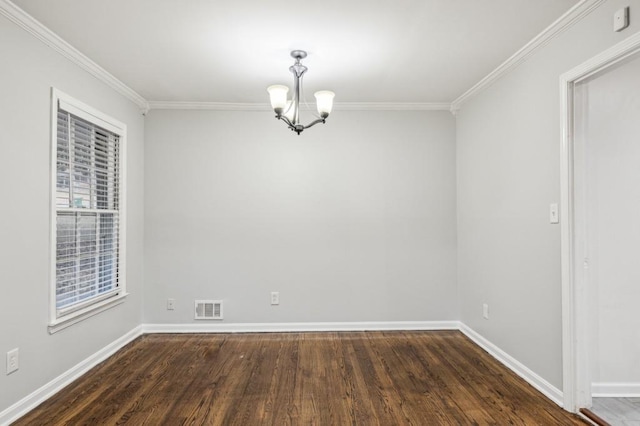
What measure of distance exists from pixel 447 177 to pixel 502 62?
1404mm

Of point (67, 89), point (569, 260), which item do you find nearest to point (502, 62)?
point (569, 260)

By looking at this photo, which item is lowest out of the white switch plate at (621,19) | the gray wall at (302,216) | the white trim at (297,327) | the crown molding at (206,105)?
the white trim at (297,327)

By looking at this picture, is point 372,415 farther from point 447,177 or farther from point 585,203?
point 447,177

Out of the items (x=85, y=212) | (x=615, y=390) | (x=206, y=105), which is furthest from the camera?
(x=206, y=105)

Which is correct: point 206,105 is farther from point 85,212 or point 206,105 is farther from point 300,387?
point 300,387

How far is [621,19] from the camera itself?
1.92m

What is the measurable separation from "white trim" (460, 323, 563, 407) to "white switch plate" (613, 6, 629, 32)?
2245 mm

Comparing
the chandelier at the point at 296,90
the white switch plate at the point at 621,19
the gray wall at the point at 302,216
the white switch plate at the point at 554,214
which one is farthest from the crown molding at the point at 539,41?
the chandelier at the point at 296,90

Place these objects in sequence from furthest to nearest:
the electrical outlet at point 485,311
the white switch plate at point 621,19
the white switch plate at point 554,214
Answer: the electrical outlet at point 485,311
the white switch plate at point 554,214
the white switch plate at point 621,19

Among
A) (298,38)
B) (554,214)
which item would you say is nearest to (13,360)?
(298,38)

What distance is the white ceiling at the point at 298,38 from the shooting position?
2.22m

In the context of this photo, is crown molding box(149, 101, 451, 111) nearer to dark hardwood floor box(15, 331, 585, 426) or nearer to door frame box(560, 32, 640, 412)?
door frame box(560, 32, 640, 412)

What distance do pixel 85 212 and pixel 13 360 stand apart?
1184mm

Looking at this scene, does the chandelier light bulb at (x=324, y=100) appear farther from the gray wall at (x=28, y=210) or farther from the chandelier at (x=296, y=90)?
the gray wall at (x=28, y=210)
